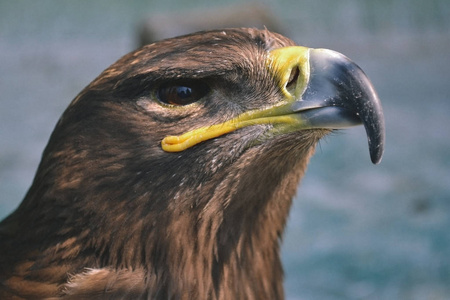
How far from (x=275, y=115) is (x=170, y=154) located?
1.24 feet

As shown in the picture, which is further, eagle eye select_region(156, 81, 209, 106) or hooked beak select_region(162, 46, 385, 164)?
eagle eye select_region(156, 81, 209, 106)

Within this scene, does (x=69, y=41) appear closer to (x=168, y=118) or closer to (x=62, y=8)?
(x=62, y=8)

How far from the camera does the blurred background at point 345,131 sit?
670cm

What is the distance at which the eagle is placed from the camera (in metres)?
2.73

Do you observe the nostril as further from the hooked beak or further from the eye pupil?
the eye pupil

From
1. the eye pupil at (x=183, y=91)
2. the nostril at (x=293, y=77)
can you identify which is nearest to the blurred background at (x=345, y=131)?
the nostril at (x=293, y=77)

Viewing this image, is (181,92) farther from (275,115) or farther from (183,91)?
(275,115)

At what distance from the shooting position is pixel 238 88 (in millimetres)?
2785

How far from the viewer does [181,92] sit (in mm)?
2742

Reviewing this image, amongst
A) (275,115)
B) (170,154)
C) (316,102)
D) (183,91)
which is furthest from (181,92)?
(316,102)

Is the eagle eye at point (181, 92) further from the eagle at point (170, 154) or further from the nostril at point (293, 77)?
the nostril at point (293, 77)

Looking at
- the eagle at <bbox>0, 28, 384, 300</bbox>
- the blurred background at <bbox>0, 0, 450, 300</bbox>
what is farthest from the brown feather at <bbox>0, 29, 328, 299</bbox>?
the blurred background at <bbox>0, 0, 450, 300</bbox>

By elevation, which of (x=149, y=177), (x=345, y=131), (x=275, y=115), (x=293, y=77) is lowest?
(x=149, y=177)

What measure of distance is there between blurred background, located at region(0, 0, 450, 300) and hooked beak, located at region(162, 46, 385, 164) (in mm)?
1801
